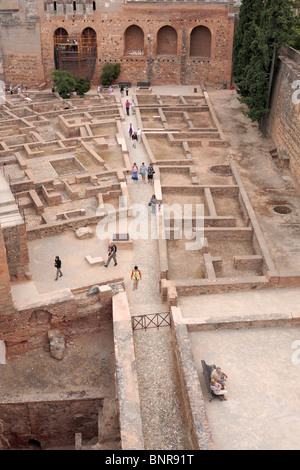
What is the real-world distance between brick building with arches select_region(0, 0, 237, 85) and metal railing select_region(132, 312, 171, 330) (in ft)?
75.3

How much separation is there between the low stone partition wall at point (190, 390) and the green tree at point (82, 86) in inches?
832

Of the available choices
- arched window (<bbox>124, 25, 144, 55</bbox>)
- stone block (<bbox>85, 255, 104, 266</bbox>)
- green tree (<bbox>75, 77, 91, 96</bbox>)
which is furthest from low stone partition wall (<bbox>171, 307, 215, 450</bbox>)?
arched window (<bbox>124, 25, 144, 55</bbox>)

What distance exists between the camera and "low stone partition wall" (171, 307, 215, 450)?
879 cm

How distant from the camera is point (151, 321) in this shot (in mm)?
11922

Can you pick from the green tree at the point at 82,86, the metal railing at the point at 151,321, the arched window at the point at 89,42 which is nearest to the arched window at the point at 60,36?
the arched window at the point at 89,42

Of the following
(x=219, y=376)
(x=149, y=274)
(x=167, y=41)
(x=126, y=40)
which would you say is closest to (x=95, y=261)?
(x=149, y=274)

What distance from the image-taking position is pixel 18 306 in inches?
488

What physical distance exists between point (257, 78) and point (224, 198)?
762cm

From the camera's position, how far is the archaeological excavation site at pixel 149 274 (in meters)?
10.1

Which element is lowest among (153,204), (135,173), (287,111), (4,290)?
(4,290)

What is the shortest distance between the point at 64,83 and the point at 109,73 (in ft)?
11.0

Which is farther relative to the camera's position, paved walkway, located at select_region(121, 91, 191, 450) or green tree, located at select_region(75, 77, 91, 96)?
green tree, located at select_region(75, 77, 91, 96)

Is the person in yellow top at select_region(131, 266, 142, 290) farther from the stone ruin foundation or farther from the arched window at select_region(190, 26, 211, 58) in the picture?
the arched window at select_region(190, 26, 211, 58)

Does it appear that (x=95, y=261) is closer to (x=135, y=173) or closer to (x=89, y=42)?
(x=135, y=173)
